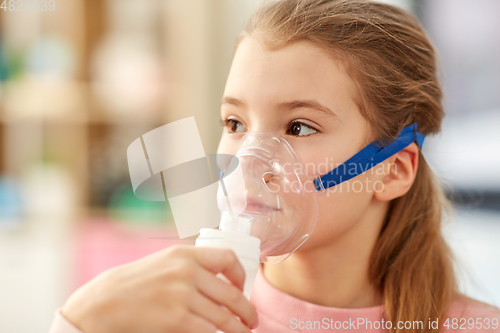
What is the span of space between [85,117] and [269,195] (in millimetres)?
1846

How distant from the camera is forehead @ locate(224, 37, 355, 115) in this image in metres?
0.89

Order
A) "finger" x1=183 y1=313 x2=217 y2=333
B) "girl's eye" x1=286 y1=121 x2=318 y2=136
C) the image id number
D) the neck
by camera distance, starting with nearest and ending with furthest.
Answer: "finger" x1=183 y1=313 x2=217 y2=333
"girl's eye" x1=286 y1=121 x2=318 y2=136
the neck
the image id number

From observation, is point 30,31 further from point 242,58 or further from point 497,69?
point 497,69

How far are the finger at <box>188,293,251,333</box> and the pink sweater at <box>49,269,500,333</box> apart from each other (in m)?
0.47

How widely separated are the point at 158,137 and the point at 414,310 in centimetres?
72

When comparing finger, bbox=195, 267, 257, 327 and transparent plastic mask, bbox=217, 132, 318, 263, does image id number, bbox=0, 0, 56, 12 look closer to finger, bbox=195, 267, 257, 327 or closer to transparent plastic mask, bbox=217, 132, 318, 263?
transparent plastic mask, bbox=217, 132, 318, 263

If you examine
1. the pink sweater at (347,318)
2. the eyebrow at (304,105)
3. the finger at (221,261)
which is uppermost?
the eyebrow at (304,105)

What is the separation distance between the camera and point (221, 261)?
577 millimetres

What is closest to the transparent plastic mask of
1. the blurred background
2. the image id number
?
the blurred background

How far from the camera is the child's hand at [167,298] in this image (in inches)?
22.0

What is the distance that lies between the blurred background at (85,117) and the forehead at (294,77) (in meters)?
1.31

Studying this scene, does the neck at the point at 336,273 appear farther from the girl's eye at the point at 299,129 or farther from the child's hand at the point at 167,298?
the child's hand at the point at 167,298

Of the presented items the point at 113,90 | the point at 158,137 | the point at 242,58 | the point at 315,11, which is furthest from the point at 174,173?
the point at 113,90
